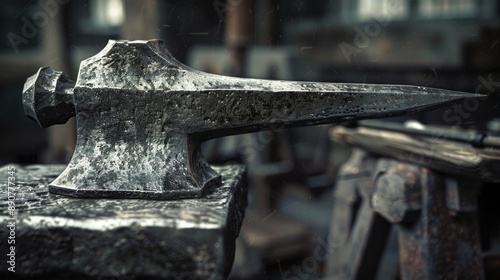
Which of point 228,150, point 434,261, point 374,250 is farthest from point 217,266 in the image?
point 228,150

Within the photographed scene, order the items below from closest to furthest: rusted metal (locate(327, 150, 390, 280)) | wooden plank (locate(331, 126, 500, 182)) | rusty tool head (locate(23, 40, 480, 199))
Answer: rusty tool head (locate(23, 40, 480, 199)) → wooden plank (locate(331, 126, 500, 182)) → rusted metal (locate(327, 150, 390, 280))

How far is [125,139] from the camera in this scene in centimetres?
97

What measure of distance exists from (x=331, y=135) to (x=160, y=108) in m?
1.02

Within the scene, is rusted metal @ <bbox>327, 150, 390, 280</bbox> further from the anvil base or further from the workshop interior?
the anvil base

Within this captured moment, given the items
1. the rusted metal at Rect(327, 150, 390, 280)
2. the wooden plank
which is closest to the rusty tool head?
the wooden plank

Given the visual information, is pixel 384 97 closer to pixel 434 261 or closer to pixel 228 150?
pixel 434 261

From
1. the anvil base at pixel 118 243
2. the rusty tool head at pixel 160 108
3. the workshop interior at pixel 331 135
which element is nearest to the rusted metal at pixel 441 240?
the workshop interior at pixel 331 135

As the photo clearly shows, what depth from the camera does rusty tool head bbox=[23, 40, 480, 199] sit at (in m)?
0.94

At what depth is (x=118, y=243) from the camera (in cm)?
80

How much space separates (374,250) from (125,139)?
0.94m

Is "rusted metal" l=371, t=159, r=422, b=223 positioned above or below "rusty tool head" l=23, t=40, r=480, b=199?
below

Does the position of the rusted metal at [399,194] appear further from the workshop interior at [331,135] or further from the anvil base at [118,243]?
the anvil base at [118,243]

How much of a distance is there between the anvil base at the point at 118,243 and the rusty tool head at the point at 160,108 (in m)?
0.10

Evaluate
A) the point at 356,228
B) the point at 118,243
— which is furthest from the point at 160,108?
the point at 356,228
